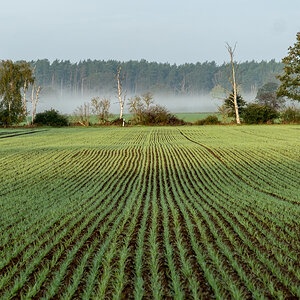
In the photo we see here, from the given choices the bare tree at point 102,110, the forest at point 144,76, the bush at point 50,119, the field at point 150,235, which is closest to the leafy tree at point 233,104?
the bare tree at point 102,110

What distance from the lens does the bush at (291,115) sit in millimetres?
49338

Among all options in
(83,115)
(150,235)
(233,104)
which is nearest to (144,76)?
(83,115)

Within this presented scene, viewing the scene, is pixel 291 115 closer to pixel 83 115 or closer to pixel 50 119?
pixel 83 115

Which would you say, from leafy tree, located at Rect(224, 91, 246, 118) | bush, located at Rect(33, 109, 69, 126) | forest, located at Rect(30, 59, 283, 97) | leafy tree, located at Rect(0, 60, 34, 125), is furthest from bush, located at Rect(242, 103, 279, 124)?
forest, located at Rect(30, 59, 283, 97)

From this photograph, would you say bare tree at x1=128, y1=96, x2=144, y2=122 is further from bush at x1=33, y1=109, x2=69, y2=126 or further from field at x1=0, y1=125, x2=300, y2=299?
field at x1=0, y1=125, x2=300, y2=299

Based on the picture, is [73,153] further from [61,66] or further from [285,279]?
[61,66]

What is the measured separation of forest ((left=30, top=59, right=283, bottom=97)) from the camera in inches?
5374

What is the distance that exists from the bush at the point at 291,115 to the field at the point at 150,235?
38578 mm

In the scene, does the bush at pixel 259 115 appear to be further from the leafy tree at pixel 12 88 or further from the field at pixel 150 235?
the field at pixel 150 235

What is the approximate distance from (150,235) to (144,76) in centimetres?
14135

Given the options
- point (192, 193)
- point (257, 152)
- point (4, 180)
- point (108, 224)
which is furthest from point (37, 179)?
point (257, 152)

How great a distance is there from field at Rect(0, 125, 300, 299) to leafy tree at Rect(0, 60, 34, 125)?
41.7 metres

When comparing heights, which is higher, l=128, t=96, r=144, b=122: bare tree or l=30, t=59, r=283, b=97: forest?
l=30, t=59, r=283, b=97: forest

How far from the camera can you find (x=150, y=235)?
20.0 feet
